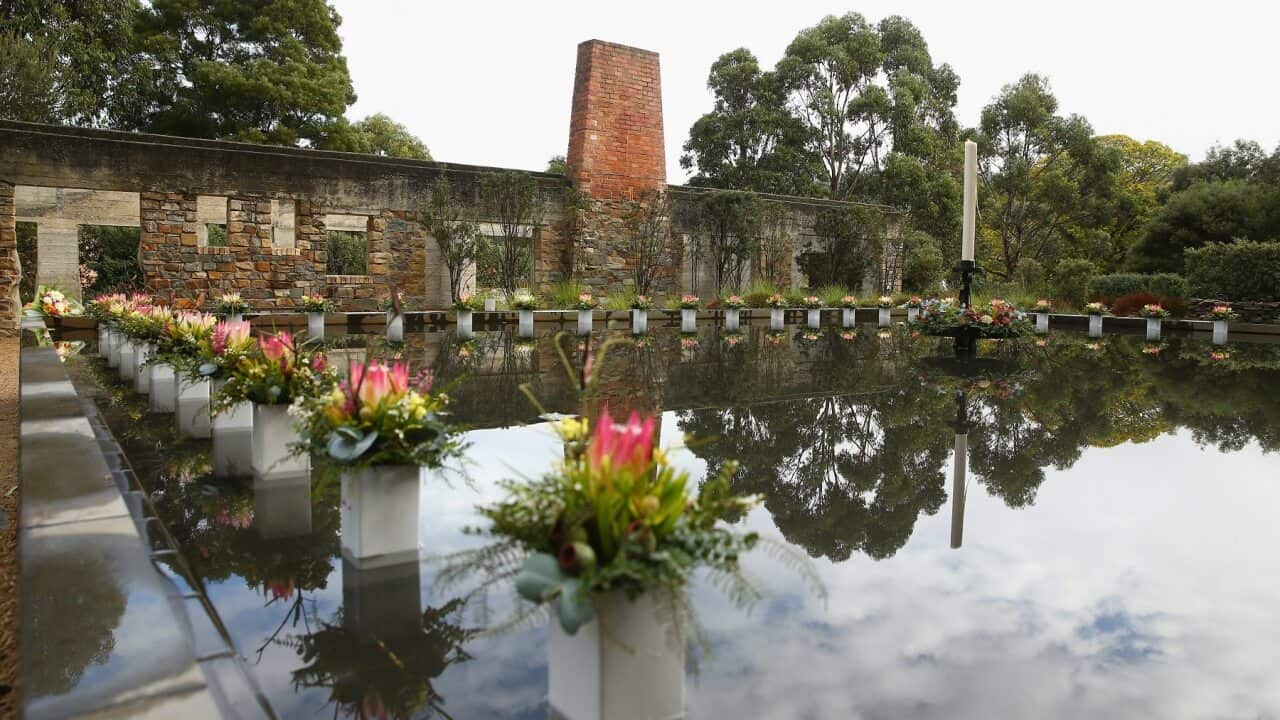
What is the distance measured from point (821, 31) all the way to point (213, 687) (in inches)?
1109

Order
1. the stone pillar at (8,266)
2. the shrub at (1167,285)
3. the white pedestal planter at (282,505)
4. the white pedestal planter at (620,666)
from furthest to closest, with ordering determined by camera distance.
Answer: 1. the shrub at (1167,285)
2. the stone pillar at (8,266)
3. the white pedestal planter at (282,505)
4. the white pedestal planter at (620,666)

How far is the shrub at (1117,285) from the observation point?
1823 centimetres

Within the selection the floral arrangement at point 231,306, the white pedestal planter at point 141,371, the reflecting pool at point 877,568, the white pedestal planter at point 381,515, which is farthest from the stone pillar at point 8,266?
the white pedestal planter at point 381,515

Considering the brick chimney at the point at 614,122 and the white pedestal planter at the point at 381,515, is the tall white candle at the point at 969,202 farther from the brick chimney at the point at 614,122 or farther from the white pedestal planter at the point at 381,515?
the brick chimney at the point at 614,122

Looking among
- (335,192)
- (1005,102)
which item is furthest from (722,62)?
(335,192)

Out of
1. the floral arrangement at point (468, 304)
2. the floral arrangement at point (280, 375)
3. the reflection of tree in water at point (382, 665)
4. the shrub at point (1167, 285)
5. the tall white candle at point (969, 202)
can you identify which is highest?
the tall white candle at point (969, 202)

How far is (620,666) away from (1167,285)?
19.3 metres

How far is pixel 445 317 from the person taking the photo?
14.9m

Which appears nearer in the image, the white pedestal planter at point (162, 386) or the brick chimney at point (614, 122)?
the white pedestal planter at point (162, 386)

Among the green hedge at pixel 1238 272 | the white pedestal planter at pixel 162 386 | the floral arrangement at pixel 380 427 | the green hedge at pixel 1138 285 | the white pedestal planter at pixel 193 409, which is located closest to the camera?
the floral arrangement at pixel 380 427

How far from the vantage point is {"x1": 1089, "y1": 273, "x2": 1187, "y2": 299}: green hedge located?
1736cm

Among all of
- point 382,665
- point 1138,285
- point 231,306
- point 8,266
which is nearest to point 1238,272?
point 1138,285

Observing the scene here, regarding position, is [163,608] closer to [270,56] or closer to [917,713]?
[917,713]

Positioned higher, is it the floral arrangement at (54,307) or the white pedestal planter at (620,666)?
the floral arrangement at (54,307)
